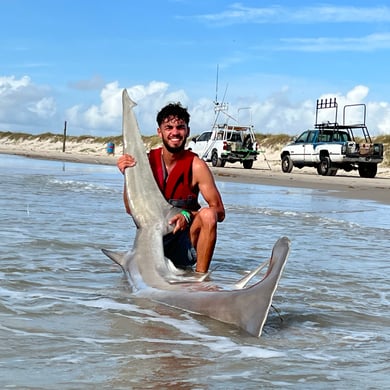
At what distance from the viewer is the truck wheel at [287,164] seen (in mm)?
26781

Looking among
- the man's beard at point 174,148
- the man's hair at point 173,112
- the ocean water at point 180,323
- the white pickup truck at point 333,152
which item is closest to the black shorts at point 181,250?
the ocean water at point 180,323

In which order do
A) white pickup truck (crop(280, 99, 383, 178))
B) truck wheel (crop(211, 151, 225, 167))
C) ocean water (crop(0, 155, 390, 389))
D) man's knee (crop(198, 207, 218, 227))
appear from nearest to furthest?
ocean water (crop(0, 155, 390, 389)) → man's knee (crop(198, 207, 218, 227)) → white pickup truck (crop(280, 99, 383, 178)) → truck wheel (crop(211, 151, 225, 167))

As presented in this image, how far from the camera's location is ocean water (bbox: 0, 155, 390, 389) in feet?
10.2

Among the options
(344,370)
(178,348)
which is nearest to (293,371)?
(344,370)

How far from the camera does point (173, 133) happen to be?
537 cm

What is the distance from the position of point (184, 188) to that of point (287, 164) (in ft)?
71.5

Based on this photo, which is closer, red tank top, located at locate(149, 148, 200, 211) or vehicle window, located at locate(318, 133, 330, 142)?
red tank top, located at locate(149, 148, 200, 211)

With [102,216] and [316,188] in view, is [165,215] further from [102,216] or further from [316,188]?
[316,188]

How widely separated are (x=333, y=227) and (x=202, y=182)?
441 cm

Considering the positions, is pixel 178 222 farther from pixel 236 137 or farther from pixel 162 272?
pixel 236 137

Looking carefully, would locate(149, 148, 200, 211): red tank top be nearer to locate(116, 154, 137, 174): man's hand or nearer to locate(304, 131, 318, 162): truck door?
locate(116, 154, 137, 174): man's hand

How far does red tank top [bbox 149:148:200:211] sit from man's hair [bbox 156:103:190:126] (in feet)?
0.88

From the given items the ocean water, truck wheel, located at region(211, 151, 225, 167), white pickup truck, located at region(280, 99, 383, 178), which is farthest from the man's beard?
truck wheel, located at region(211, 151, 225, 167)

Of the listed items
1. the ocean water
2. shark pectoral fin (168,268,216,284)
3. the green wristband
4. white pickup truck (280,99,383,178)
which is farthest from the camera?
white pickup truck (280,99,383,178)
